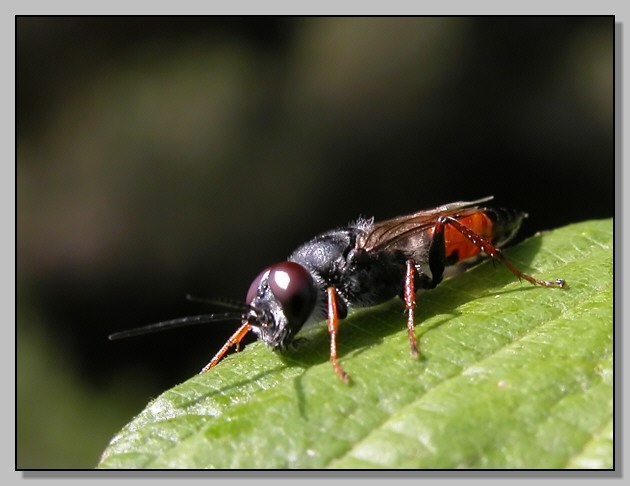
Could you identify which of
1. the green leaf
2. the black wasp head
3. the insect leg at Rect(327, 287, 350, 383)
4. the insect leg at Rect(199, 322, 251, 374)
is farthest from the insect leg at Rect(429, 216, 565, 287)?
the insect leg at Rect(199, 322, 251, 374)

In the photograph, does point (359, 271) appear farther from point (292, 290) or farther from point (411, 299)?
point (292, 290)

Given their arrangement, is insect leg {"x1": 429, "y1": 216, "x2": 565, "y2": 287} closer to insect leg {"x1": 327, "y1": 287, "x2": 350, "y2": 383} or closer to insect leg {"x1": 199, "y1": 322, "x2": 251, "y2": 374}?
insect leg {"x1": 327, "y1": 287, "x2": 350, "y2": 383}

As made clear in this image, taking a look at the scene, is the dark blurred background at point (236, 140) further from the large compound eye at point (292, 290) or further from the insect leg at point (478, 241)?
the large compound eye at point (292, 290)

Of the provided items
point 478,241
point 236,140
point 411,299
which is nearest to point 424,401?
point 411,299

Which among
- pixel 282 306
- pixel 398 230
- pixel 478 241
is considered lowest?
pixel 282 306

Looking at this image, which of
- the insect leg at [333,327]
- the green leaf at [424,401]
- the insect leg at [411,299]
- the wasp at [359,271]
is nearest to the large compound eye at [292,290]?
the wasp at [359,271]

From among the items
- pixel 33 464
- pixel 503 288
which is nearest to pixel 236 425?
pixel 503 288

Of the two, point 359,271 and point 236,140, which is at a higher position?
point 236,140
